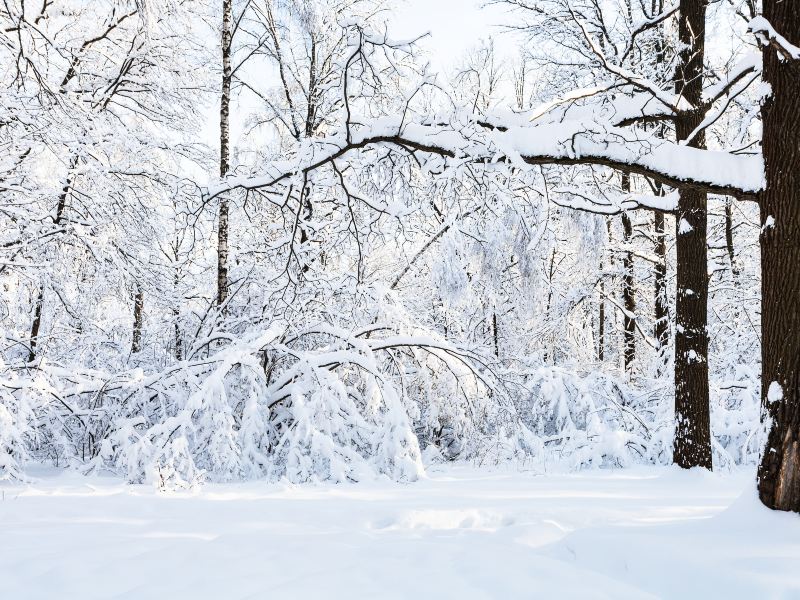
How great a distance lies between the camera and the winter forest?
12.5 ft

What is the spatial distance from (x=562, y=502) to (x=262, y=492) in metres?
2.65

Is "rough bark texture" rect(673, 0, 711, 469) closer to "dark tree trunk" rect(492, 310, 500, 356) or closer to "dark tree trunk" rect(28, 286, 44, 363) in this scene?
"dark tree trunk" rect(492, 310, 500, 356)

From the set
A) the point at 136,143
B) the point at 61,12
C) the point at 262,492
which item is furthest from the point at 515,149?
the point at 61,12

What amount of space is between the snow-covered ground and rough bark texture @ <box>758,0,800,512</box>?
26 centimetres

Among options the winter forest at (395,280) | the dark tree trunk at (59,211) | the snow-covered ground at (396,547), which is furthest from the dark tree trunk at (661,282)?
the dark tree trunk at (59,211)

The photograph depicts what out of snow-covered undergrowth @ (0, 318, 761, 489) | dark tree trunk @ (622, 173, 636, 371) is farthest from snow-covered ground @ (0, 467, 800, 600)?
dark tree trunk @ (622, 173, 636, 371)

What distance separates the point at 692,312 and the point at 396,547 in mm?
4767

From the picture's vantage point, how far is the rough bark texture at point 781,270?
355 centimetres

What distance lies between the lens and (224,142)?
31.2 feet

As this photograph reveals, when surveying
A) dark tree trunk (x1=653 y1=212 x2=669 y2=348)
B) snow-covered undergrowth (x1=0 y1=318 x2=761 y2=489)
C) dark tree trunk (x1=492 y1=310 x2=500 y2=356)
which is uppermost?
dark tree trunk (x1=653 y1=212 x2=669 y2=348)

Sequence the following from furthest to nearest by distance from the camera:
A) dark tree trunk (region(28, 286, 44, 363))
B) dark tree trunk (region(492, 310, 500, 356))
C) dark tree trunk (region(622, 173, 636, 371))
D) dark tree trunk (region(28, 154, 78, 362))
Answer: dark tree trunk (region(492, 310, 500, 356)) → dark tree trunk (region(622, 173, 636, 371)) → dark tree trunk (region(28, 286, 44, 363)) → dark tree trunk (region(28, 154, 78, 362))

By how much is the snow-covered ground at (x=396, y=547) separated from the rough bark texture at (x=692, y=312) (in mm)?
1683

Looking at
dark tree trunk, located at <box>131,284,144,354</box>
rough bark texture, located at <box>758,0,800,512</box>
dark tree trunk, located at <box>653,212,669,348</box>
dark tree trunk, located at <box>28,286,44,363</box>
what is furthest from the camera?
dark tree trunk, located at <box>653,212,669,348</box>

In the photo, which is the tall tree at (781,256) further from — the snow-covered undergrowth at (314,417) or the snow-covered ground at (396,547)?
the snow-covered undergrowth at (314,417)
